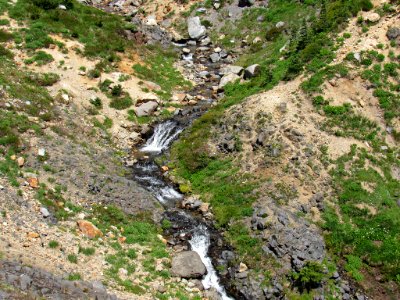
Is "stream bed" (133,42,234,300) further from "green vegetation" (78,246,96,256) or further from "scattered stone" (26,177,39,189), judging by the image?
"scattered stone" (26,177,39,189)

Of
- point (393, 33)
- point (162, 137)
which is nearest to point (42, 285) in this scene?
point (162, 137)

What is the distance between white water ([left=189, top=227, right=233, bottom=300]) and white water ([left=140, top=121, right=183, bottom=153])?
11.7 meters

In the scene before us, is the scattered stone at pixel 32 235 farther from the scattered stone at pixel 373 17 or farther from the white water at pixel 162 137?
the scattered stone at pixel 373 17

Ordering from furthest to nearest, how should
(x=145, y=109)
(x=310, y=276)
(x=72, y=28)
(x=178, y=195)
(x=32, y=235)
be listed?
(x=72, y=28), (x=145, y=109), (x=178, y=195), (x=310, y=276), (x=32, y=235)

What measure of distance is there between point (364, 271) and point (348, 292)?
2012mm

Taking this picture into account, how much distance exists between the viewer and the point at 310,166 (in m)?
33.4

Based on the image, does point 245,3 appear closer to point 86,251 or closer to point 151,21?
point 151,21

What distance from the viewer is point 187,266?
92.6 ft

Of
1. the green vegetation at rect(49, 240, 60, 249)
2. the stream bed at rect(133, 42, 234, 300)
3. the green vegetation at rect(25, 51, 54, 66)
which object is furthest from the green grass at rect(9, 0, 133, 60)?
the green vegetation at rect(49, 240, 60, 249)

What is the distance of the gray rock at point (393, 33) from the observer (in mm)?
38906

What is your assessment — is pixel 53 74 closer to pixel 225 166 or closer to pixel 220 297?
pixel 225 166

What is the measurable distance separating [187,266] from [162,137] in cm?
1664

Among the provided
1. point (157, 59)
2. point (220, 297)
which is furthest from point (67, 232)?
point (157, 59)

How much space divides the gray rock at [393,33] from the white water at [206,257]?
934 inches
